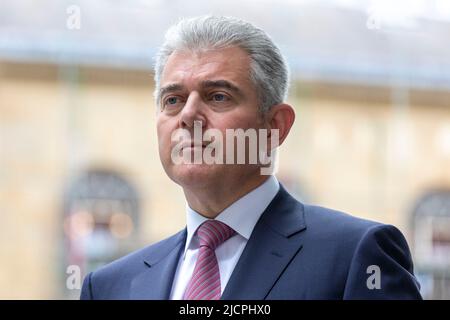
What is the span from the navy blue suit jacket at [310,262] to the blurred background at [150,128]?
771 centimetres

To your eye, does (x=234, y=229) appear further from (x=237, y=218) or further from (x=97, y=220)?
(x=97, y=220)

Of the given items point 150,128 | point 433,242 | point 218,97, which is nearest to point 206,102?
point 218,97

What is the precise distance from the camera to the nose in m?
1.34

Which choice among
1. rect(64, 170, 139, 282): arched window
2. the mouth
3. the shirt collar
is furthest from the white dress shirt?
rect(64, 170, 139, 282): arched window

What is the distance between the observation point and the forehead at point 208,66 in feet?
4.51

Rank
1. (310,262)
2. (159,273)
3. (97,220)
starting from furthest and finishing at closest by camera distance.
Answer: (97,220) < (159,273) < (310,262)

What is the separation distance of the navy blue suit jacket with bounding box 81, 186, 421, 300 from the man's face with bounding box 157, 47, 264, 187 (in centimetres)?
10

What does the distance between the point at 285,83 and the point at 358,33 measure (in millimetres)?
9205

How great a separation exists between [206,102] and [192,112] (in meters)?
0.04

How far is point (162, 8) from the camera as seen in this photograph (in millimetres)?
9977

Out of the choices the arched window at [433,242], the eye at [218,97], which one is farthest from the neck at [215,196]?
the arched window at [433,242]

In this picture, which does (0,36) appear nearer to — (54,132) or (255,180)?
(54,132)

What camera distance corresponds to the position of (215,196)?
1.40m

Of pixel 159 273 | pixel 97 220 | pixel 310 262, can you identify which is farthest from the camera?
pixel 97 220
